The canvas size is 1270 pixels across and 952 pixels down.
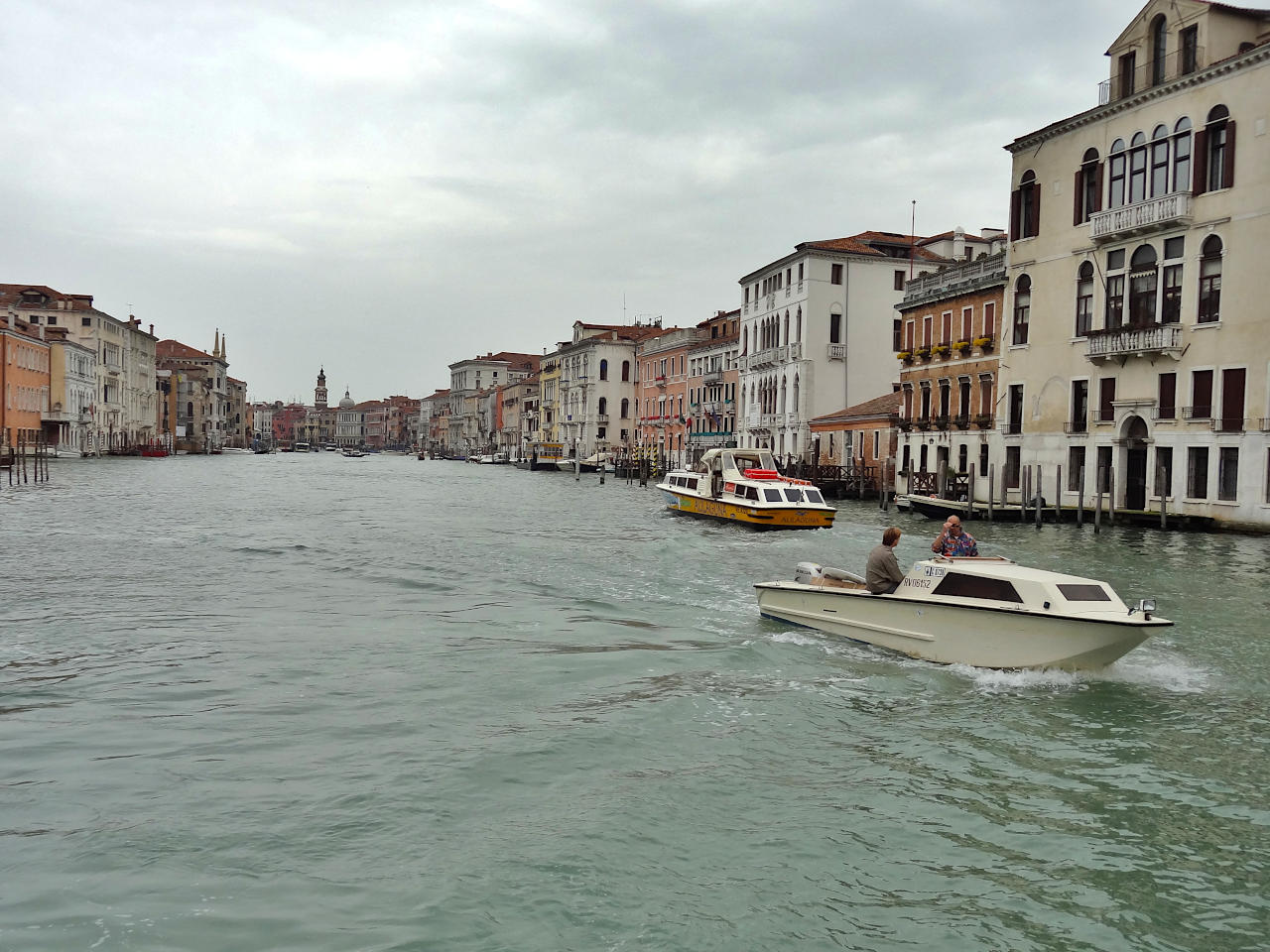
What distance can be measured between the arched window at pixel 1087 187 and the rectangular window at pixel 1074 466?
679 cm

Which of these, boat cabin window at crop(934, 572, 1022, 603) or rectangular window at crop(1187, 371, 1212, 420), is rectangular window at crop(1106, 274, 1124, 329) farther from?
boat cabin window at crop(934, 572, 1022, 603)

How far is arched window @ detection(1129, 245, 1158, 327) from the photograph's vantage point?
29219 mm

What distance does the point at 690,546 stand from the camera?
79.2 feet

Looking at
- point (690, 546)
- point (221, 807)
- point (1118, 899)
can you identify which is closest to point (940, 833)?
point (1118, 899)

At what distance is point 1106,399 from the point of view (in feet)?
102

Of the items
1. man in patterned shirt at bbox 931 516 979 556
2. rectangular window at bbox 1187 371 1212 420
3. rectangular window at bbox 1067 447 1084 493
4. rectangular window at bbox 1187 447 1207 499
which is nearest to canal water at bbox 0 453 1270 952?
man in patterned shirt at bbox 931 516 979 556

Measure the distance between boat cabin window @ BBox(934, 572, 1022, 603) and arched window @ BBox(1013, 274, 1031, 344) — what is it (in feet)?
83.5

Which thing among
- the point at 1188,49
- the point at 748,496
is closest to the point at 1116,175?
the point at 1188,49

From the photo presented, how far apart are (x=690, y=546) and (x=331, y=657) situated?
1351cm

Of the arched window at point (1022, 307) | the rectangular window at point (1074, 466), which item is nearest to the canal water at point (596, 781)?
the rectangular window at point (1074, 466)

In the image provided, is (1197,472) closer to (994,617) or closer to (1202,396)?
(1202,396)

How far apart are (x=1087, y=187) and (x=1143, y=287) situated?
4.05 meters

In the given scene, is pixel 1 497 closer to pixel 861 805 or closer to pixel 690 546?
pixel 690 546

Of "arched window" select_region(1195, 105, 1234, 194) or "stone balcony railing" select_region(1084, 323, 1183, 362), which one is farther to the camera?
"stone balcony railing" select_region(1084, 323, 1183, 362)
